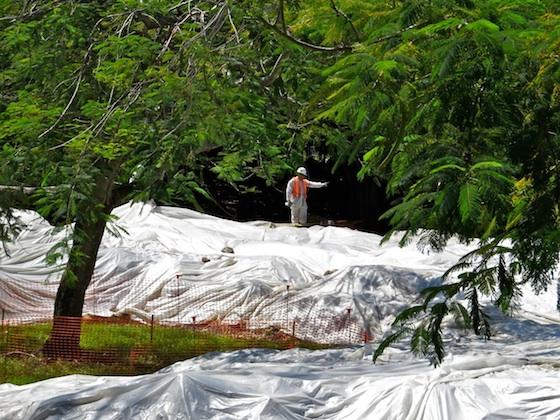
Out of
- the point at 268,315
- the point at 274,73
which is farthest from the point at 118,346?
the point at 274,73

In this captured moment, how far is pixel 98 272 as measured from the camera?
1585cm

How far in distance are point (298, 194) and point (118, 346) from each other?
1000 cm

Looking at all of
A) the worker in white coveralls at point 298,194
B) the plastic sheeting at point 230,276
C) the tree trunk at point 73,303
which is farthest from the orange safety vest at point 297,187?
the tree trunk at point 73,303

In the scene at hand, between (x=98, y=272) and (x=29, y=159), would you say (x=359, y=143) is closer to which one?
(x=29, y=159)

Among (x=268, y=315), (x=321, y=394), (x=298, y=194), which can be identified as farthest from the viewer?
(x=298, y=194)

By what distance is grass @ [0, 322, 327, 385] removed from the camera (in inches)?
458

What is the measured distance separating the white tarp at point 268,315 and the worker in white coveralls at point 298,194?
1.36 metres

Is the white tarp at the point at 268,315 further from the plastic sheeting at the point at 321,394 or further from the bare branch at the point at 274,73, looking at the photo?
the bare branch at the point at 274,73

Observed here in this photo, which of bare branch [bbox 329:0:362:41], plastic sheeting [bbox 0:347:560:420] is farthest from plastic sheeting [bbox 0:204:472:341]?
bare branch [bbox 329:0:362:41]

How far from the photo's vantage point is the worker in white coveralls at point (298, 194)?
864 inches

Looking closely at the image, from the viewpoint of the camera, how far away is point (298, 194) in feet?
72.7

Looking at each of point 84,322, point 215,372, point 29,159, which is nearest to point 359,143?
point 215,372

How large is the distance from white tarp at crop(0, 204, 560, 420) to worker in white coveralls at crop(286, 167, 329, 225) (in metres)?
1.36

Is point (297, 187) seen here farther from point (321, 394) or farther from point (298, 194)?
point (321, 394)
